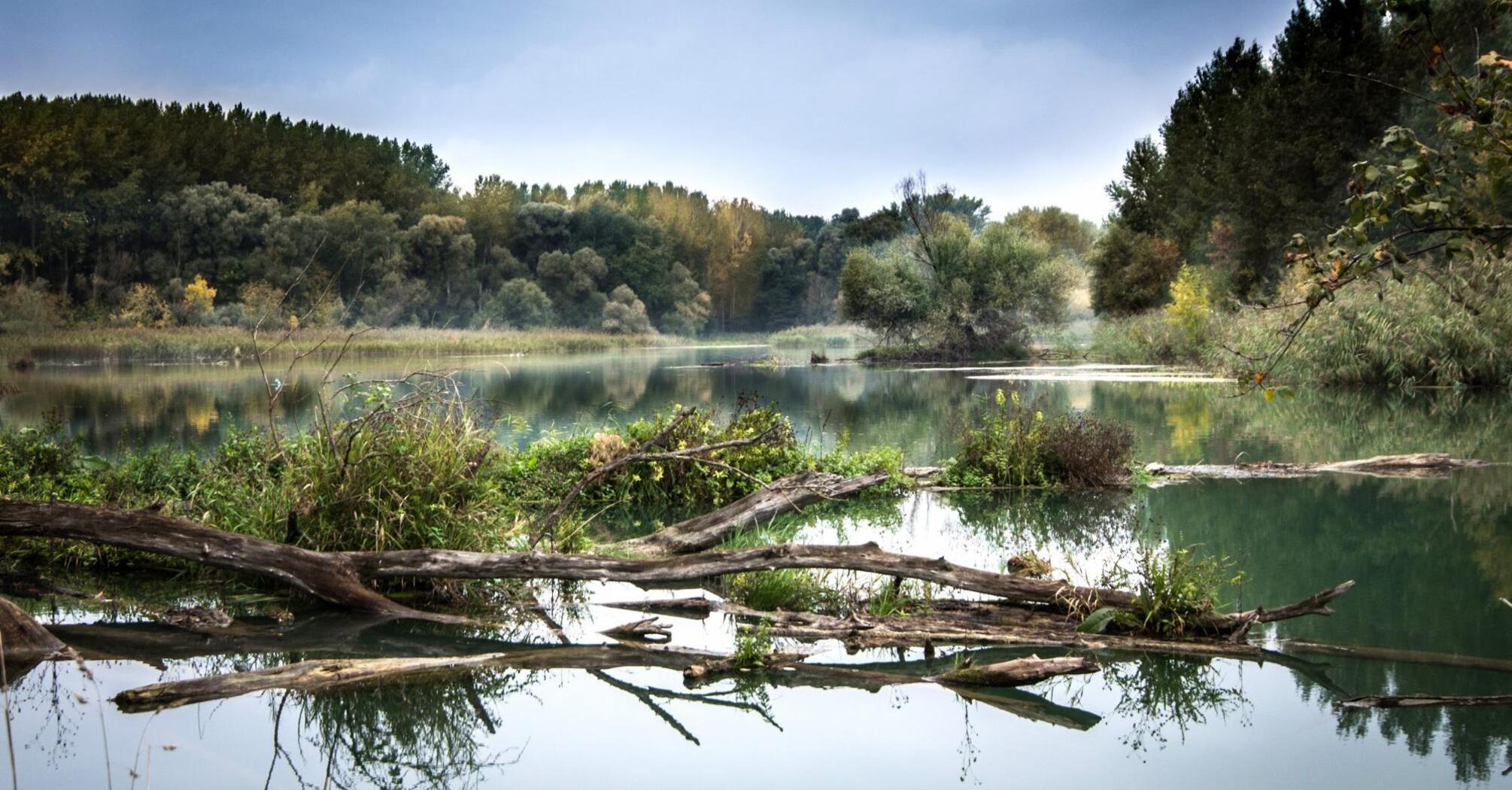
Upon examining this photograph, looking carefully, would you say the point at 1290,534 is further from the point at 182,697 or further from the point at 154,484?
the point at 154,484

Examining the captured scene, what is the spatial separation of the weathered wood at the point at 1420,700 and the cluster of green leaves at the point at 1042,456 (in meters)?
6.66

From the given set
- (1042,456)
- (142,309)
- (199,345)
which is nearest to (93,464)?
(1042,456)

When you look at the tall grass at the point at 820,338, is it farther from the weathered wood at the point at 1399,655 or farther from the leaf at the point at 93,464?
the weathered wood at the point at 1399,655

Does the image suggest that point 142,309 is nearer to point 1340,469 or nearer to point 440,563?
point 1340,469

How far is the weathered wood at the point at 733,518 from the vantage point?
8.07m

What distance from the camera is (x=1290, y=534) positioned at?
30.2 feet

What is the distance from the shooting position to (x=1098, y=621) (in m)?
5.80

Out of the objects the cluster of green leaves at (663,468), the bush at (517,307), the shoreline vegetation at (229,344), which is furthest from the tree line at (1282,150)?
the bush at (517,307)

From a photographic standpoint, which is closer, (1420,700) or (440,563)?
(1420,700)

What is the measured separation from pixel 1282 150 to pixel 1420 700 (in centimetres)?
3539

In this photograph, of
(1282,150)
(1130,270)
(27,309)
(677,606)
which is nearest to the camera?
(677,606)

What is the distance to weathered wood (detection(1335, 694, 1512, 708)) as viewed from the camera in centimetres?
475

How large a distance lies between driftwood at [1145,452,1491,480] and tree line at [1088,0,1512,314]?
1986cm

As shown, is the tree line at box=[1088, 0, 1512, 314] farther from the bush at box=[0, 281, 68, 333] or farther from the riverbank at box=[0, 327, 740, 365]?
the bush at box=[0, 281, 68, 333]
